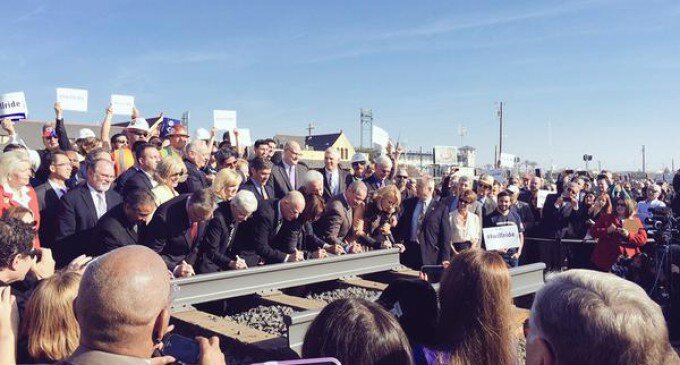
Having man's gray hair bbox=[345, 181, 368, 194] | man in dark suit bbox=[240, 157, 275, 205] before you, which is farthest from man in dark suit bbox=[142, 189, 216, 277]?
man's gray hair bbox=[345, 181, 368, 194]

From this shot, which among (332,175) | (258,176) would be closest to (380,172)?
(332,175)

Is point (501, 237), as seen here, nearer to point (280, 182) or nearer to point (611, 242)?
point (611, 242)

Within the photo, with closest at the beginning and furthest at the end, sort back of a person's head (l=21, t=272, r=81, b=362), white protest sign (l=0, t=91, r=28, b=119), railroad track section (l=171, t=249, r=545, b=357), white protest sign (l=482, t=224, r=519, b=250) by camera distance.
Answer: back of a person's head (l=21, t=272, r=81, b=362), railroad track section (l=171, t=249, r=545, b=357), white protest sign (l=482, t=224, r=519, b=250), white protest sign (l=0, t=91, r=28, b=119)

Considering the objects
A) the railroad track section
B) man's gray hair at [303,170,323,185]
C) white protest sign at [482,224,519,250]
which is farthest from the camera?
white protest sign at [482,224,519,250]

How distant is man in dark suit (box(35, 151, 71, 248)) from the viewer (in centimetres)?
562

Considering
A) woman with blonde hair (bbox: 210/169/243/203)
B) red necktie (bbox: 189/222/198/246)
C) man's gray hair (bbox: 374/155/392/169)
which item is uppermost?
man's gray hair (bbox: 374/155/392/169)

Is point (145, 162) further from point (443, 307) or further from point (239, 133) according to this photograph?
point (239, 133)

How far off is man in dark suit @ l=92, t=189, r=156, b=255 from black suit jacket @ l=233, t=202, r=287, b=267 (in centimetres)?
133

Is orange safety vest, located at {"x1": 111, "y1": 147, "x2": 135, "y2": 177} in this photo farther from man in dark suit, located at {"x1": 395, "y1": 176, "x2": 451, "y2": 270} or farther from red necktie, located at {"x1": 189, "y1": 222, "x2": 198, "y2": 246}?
man in dark suit, located at {"x1": 395, "y1": 176, "x2": 451, "y2": 270}

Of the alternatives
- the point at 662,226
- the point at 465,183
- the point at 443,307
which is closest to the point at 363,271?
the point at 465,183

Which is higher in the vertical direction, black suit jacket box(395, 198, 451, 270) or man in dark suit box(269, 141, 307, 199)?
man in dark suit box(269, 141, 307, 199)

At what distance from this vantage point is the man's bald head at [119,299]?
5.93 ft

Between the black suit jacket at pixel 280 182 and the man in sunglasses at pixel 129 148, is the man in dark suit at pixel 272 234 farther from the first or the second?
the man in sunglasses at pixel 129 148

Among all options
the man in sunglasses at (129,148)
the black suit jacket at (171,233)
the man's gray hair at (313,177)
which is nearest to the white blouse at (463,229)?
the man's gray hair at (313,177)
